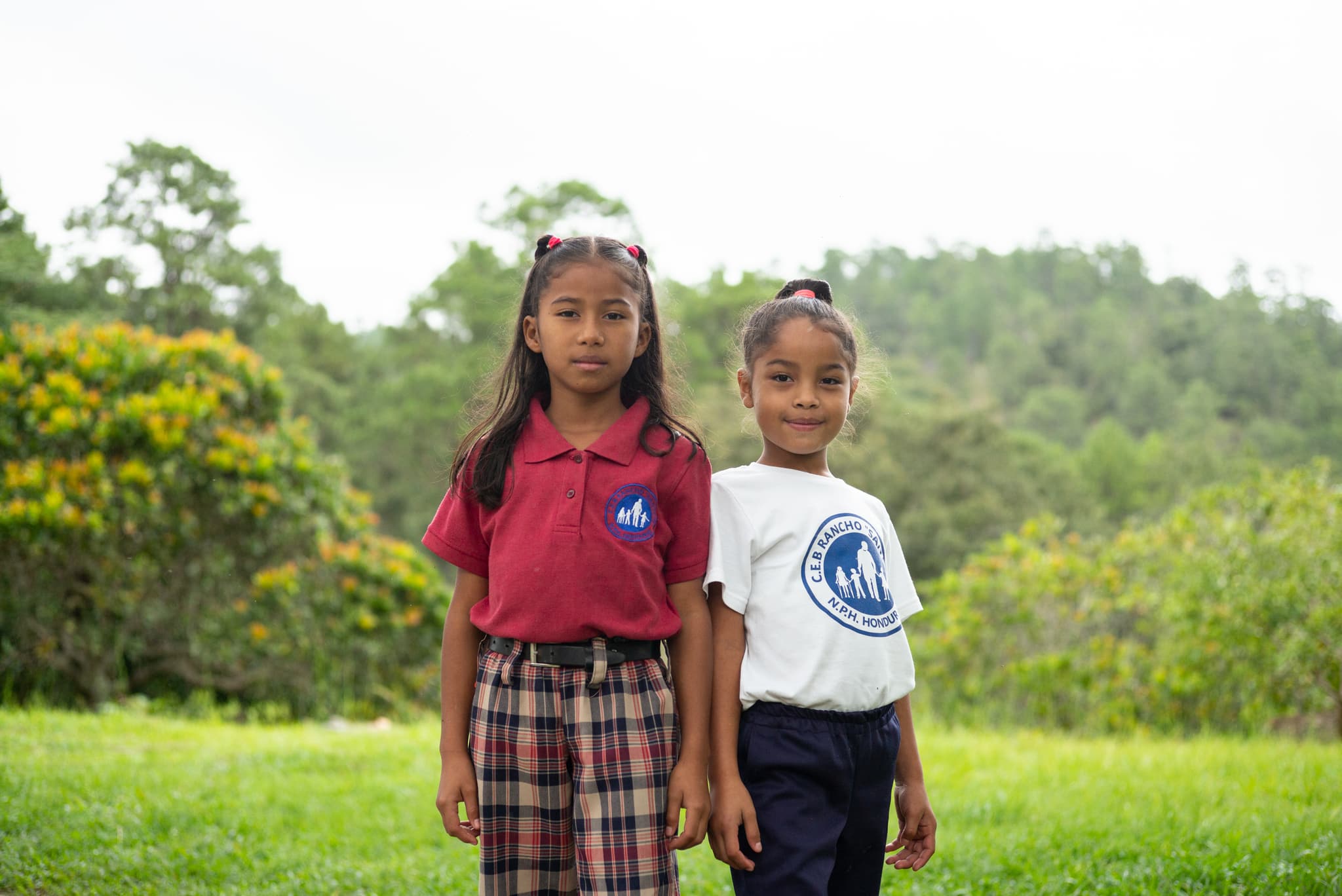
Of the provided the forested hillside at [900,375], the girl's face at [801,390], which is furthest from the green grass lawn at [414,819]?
the forested hillside at [900,375]

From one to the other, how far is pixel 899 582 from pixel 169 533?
16.9 feet

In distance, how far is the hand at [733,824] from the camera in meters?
1.96

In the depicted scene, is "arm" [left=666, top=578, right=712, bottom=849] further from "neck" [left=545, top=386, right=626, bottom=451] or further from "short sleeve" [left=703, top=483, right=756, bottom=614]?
"neck" [left=545, top=386, right=626, bottom=451]

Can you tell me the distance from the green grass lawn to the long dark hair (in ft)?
5.41

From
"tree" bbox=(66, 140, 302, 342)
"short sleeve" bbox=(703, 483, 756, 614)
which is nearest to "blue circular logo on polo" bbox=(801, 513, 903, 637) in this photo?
"short sleeve" bbox=(703, 483, 756, 614)

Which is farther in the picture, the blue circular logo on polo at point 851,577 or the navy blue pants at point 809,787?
the blue circular logo on polo at point 851,577

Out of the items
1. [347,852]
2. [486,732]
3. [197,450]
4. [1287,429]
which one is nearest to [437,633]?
[197,450]

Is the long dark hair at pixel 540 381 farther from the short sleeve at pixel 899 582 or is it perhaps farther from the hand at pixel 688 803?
the hand at pixel 688 803

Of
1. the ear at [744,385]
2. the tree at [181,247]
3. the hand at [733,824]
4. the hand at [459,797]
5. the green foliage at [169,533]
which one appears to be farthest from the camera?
the tree at [181,247]

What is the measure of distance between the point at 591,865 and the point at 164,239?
15567 millimetres

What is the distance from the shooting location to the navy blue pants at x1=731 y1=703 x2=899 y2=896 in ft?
6.45

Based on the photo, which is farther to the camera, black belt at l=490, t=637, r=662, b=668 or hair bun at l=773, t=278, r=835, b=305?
hair bun at l=773, t=278, r=835, b=305

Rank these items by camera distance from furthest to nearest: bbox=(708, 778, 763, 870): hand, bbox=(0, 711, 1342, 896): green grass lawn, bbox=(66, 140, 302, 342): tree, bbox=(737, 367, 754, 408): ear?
bbox=(66, 140, 302, 342): tree
bbox=(0, 711, 1342, 896): green grass lawn
bbox=(737, 367, 754, 408): ear
bbox=(708, 778, 763, 870): hand

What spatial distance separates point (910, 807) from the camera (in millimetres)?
2225
